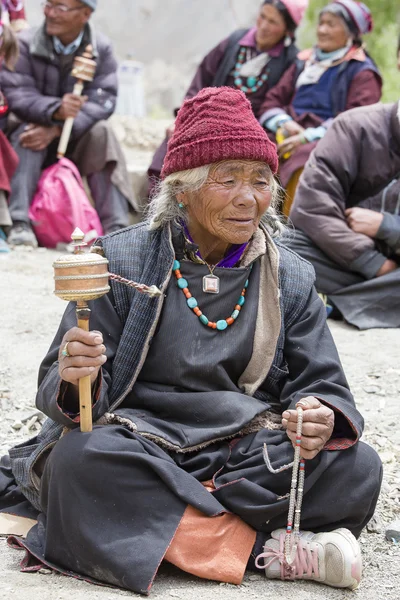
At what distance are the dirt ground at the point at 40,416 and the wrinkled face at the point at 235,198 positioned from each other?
110 centimetres

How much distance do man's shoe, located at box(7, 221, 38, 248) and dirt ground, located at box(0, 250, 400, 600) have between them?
107 mm

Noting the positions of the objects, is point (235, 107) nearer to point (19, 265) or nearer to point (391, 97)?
point (19, 265)

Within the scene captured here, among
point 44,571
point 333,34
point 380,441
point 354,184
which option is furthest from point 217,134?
point 333,34

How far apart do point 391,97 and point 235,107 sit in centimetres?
1175

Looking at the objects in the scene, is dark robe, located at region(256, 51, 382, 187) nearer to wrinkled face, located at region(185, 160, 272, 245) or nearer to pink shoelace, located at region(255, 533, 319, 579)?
wrinkled face, located at region(185, 160, 272, 245)

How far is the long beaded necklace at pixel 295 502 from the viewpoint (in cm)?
268

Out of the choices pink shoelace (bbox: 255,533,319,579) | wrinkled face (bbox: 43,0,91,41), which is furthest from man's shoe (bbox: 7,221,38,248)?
pink shoelace (bbox: 255,533,319,579)

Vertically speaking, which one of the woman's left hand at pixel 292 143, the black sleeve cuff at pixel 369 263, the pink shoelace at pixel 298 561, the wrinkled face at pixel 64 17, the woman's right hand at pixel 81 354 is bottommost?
the pink shoelace at pixel 298 561

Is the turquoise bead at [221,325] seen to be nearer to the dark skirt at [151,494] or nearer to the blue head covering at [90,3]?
the dark skirt at [151,494]

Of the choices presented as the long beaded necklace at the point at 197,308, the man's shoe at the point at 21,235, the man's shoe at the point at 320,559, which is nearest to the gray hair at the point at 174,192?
the long beaded necklace at the point at 197,308

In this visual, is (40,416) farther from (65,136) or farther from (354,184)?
(65,136)

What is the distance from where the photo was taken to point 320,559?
2.66 m

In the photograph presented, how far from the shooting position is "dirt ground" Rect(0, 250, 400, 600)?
257 cm

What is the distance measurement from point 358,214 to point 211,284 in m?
2.72
